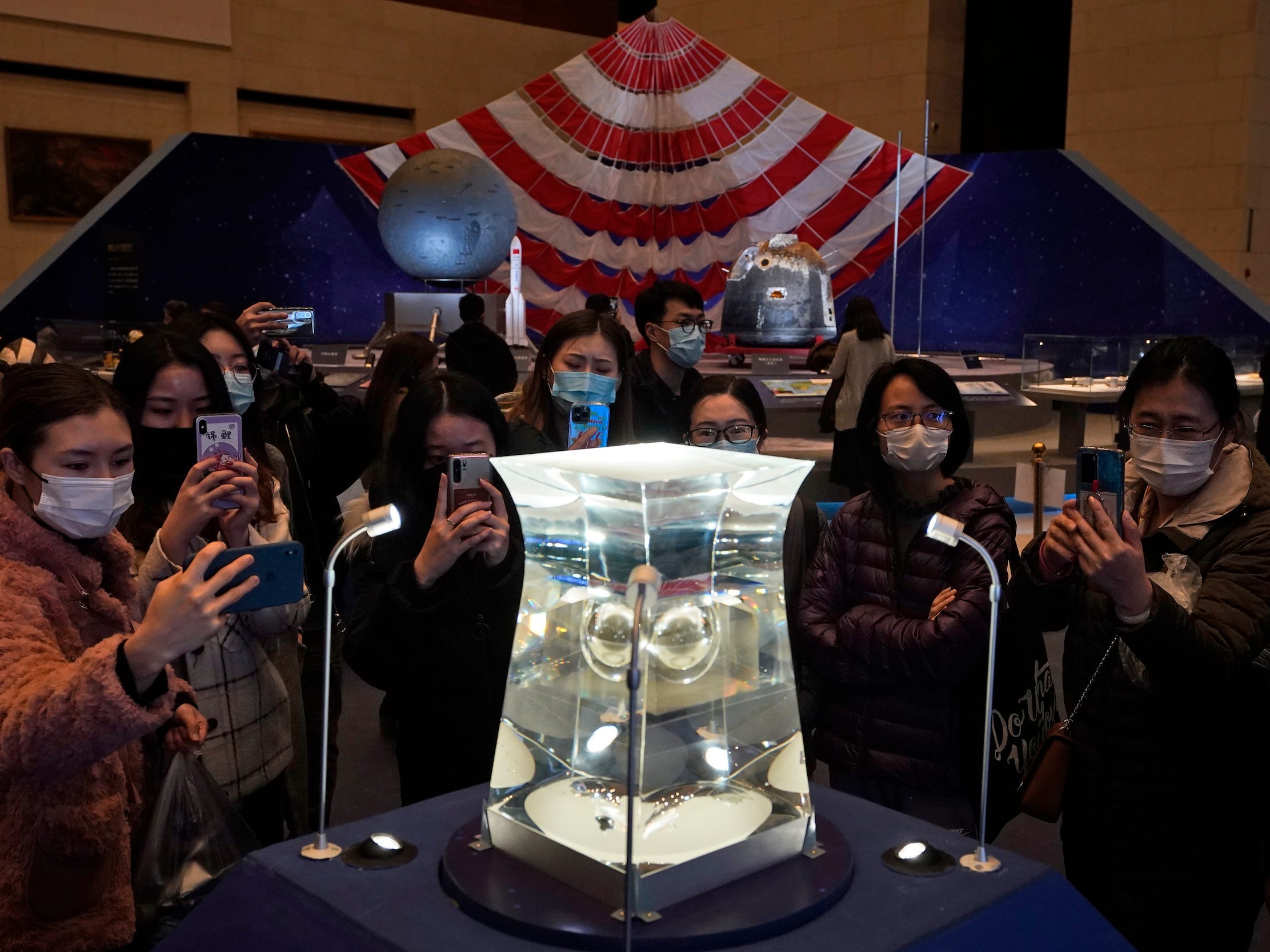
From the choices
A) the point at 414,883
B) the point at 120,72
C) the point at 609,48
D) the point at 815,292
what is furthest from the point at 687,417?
the point at 120,72

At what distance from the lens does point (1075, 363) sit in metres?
8.66

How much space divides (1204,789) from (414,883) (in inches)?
56.3

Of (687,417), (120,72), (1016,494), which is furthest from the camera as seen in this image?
(120,72)

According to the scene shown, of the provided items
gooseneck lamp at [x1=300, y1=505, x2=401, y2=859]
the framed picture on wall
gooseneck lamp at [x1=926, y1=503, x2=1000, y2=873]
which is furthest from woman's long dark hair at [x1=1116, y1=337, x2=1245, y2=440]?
the framed picture on wall

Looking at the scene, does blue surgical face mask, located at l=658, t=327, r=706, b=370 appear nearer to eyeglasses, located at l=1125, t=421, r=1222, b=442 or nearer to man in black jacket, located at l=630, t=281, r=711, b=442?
man in black jacket, located at l=630, t=281, r=711, b=442

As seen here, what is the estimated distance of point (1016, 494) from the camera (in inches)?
129

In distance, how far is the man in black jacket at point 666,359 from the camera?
4.04 m

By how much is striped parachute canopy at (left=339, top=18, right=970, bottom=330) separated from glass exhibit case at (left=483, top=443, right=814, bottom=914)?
10270 millimetres

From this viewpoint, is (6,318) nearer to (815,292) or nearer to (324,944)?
(815,292)

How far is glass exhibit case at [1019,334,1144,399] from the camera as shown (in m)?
8.46

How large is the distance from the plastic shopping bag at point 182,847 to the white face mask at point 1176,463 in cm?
169

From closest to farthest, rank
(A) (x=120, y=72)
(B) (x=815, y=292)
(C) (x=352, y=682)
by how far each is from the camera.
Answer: (C) (x=352, y=682) < (B) (x=815, y=292) < (A) (x=120, y=72)

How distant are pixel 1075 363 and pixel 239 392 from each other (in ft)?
22.8

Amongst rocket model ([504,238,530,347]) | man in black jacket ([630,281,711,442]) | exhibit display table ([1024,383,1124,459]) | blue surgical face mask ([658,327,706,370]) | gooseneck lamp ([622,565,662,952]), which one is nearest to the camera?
gooseneck lamp ([622,565,662,952])
